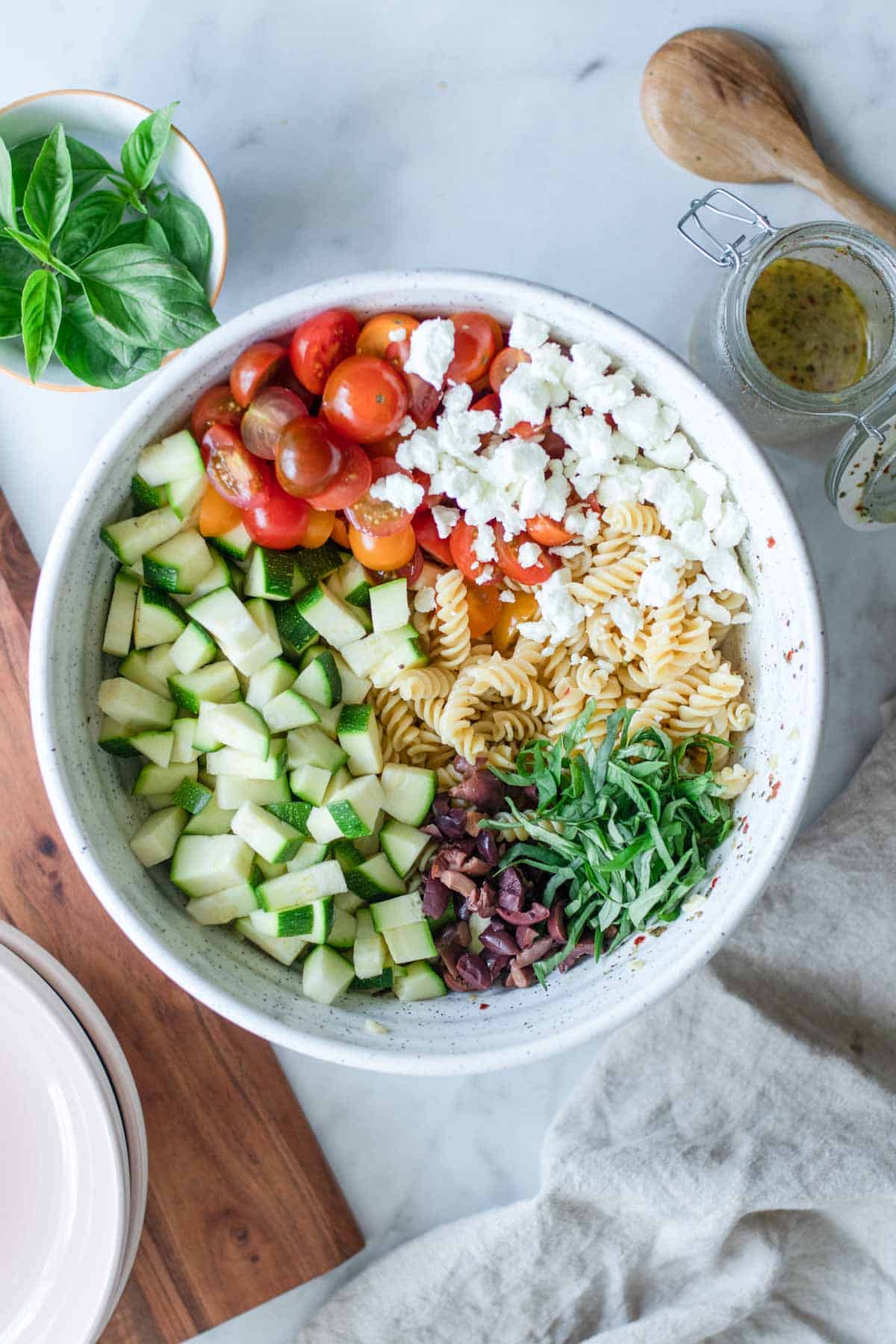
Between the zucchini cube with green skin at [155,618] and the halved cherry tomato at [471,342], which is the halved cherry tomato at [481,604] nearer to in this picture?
the halved cherry tomato at [471,342]

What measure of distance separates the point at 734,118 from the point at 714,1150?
7.39 ft

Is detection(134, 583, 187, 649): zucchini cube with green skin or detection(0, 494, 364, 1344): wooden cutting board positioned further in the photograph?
detection(0, 494, 364, 1344): wooden cutting board

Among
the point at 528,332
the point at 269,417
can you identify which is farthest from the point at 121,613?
the point at 528,332

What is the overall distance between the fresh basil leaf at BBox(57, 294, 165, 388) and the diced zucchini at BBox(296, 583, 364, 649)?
0.53 metres

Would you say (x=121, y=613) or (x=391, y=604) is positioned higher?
(x=391, y=604)

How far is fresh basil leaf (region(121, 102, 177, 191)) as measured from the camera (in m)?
2.04

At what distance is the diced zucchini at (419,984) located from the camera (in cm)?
224

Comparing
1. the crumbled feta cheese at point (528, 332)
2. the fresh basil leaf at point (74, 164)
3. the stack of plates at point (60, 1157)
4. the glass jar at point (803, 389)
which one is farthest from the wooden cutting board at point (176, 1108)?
the glass jar at point (803, 389)

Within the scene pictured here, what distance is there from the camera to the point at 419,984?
224 cm

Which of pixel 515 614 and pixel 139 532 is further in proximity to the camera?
pixel 515 614

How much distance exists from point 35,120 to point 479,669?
4.62 ft

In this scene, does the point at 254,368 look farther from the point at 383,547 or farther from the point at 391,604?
the point at 391,604

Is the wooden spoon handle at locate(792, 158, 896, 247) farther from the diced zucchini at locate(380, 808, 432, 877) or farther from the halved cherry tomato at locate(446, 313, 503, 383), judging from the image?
the diced zucchini at locate(380, 808, 432, 877)

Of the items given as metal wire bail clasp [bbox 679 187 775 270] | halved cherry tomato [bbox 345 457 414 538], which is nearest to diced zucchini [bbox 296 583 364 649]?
halved cherry tomato [bbox 345 457 414 538]
